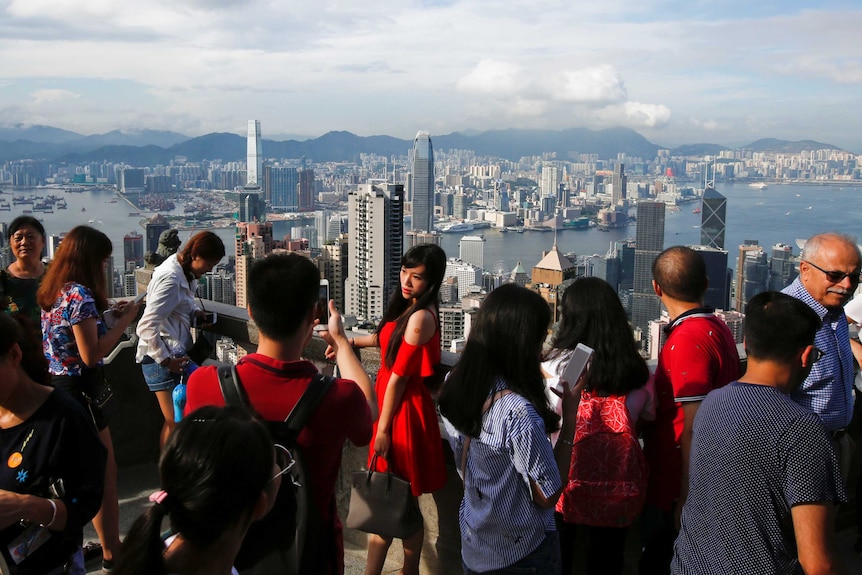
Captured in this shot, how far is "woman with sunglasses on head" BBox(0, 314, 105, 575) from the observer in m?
1.96

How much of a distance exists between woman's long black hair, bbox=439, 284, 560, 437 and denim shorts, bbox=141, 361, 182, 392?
1974 millimetres

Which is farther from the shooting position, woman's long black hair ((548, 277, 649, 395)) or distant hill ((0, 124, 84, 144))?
distant hill ((0, 124, 84, 144))

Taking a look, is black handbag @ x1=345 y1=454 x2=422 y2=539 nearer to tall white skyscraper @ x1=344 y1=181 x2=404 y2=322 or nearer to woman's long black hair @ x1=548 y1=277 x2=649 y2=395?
woman's long black hair @ x1=548 y1=277 x2=649 y2=395

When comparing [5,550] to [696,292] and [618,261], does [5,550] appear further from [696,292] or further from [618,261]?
[618,261]

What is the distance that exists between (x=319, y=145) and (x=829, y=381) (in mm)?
115672

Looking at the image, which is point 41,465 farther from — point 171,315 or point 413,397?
point 171,315

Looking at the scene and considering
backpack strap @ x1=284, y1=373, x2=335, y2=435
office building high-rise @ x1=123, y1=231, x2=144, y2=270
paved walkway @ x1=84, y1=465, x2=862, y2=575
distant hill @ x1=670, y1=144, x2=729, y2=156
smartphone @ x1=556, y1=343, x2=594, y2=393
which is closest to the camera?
backpack strap @ x1=284, y1=373, x2=335, y2=435

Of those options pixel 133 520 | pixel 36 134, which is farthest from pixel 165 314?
pixel 36 134

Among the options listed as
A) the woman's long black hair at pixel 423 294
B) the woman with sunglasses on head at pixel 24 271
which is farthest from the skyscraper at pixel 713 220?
the woman with sunglasses on head at pixel 24 271

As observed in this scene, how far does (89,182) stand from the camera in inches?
1642

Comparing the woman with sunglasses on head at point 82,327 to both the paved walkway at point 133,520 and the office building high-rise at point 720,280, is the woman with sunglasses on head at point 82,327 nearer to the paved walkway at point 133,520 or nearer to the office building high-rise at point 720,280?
the paved walkway at point 133,520

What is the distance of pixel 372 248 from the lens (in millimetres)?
25281

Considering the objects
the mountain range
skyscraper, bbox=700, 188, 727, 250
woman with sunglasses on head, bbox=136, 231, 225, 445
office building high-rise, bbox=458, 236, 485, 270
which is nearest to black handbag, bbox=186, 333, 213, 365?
woman with sunglasses on head, bbox=136, 231, 225, 445

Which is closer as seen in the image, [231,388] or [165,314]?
[231,388]
